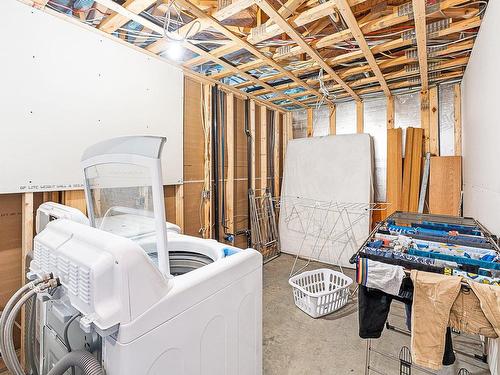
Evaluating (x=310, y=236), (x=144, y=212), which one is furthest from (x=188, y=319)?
(x=310, y=236)

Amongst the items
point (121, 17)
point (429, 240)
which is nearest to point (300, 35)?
→ point (121, 17)

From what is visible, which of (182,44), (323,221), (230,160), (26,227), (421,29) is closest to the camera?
(26,227)

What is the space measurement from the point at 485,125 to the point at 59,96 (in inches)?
122

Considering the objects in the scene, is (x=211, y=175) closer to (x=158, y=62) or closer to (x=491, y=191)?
(x=158, y=62)

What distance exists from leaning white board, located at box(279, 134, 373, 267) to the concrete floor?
1.01m

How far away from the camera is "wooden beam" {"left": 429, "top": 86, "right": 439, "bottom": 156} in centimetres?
332

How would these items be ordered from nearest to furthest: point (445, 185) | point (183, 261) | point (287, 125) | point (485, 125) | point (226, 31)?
point (183, 261)
point (485, 125)
point (226, 31)
point (445, 185)
point (287, 125)

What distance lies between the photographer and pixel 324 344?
2045 mm

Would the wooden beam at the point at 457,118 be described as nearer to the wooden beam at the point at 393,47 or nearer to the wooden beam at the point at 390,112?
the wooden beam at the point at 390,112

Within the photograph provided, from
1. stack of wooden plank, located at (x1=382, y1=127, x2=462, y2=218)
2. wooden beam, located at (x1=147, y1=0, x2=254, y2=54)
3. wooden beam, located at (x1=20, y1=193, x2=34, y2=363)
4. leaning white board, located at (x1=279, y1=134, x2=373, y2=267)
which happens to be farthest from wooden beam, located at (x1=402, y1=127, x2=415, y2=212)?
wooden beam, located at (x1=20, y1=193, x2=34, y2=363)

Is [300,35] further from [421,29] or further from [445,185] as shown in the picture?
[445,185]

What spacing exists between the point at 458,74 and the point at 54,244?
409 cm

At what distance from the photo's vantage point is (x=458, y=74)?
3.00m

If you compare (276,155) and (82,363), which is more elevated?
(276,155)
